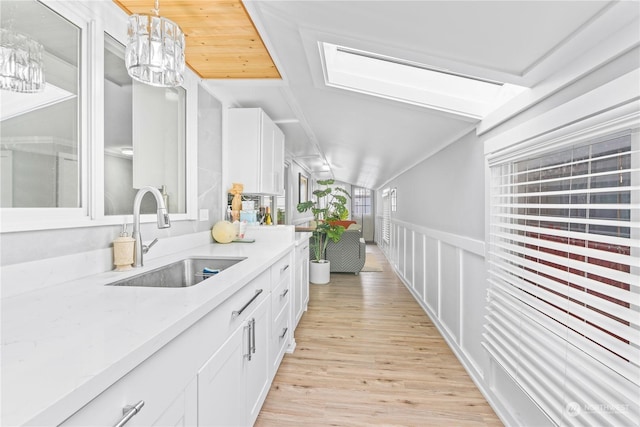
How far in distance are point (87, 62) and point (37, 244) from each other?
809 mm

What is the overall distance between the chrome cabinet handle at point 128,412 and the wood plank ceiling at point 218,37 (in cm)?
161

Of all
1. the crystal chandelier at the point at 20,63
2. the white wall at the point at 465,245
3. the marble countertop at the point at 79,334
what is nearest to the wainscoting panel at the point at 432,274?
the white wall at the point at 465,245

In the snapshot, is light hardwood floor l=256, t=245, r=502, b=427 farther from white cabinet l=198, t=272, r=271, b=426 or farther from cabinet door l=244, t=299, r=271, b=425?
white cabinet l=198, t=272, r=271, b=426

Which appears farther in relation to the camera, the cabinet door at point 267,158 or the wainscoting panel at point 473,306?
the cabinet door at point 267,158

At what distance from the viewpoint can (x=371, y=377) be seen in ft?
7.35

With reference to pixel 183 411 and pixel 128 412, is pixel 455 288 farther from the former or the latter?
pixel 128 412

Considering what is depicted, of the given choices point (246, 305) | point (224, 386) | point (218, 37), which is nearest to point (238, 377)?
point (224, 386)

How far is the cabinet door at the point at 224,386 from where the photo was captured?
1048 millimetres

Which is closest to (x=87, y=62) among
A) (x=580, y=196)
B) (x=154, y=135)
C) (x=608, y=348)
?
(x=154, y=135)

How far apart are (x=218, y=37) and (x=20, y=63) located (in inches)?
37.8

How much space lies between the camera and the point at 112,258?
150cm

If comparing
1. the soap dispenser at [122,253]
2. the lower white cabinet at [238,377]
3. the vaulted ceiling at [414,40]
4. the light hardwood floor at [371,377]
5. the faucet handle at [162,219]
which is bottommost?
the light hardwood floor at [371,377]

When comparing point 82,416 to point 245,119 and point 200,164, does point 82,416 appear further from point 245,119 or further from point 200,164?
point 245,119

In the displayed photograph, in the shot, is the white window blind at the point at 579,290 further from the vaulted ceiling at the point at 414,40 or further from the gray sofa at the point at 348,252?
the gray sofa at the point at 348,252
